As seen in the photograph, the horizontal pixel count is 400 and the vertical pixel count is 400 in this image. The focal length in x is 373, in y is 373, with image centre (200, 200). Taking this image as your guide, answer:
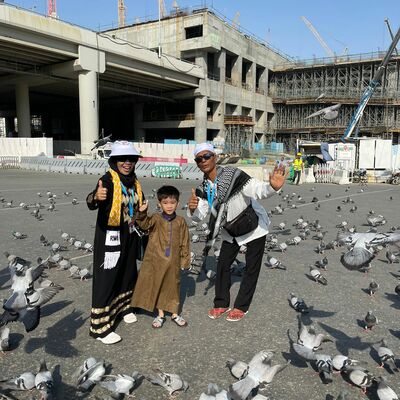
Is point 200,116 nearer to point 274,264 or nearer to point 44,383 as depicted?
point 274,264

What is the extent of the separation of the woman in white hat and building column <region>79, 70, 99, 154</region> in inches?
1298

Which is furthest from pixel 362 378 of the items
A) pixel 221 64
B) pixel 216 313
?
pixel 221 64

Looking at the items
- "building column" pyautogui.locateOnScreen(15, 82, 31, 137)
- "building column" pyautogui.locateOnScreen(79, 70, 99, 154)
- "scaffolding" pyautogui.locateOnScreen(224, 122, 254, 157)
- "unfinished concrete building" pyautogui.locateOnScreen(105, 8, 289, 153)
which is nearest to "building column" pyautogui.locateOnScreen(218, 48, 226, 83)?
"unfinished concrete building" pyautogui.locateOnScreen(105, 8, 289, 153)

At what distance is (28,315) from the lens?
3312mm

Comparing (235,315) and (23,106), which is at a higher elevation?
(23,106)

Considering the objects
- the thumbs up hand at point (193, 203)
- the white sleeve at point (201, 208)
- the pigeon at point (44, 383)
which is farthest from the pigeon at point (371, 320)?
the pigeon at point (44, 383)

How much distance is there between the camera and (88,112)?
35.0 metres

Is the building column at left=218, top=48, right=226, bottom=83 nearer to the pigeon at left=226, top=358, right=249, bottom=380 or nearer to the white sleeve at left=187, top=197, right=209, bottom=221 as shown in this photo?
the white sleeve at left=187, top=197, right=209, bottom=221

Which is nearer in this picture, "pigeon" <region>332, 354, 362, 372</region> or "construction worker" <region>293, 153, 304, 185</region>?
"pigeon" <region>332, 354, 362, 372</region>

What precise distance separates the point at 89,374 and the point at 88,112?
34.9m

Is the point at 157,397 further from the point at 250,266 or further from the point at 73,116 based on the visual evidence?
the point at 73,116

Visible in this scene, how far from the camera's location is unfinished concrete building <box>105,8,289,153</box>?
47.1 meters

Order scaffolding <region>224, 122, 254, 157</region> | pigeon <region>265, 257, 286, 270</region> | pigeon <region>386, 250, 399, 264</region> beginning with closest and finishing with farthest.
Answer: pigeon <region>265, 257, 286, 270</region>
pigeon <region>386, 250, 399, 264</region>
scaffolding <region>224, 122, 254, 157</region>

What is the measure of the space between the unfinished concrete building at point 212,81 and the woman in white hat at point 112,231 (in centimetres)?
4469
